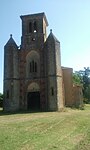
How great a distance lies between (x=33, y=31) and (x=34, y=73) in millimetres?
6620

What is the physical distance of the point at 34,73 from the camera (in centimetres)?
4069

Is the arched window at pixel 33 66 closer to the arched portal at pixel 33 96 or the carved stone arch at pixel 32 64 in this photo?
the carved stone arch at pixel 32 64

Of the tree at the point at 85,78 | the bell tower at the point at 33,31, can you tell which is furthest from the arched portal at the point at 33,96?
the tree at the point at 85,78

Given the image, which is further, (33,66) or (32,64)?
(32,64)

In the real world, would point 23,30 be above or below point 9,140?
above

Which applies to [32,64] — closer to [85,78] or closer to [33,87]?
[33,87]

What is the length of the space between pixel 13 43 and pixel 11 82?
5.72 metres

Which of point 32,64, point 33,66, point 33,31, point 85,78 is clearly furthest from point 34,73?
point 85,78

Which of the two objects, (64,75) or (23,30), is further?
(64,75)

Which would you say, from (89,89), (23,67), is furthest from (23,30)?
(89,89)

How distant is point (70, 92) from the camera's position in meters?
45.8

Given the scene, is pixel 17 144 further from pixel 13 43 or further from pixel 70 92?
pixel 70 92

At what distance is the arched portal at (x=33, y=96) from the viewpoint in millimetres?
40375

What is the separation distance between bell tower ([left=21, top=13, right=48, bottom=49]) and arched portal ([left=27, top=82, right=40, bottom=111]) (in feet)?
18.8
